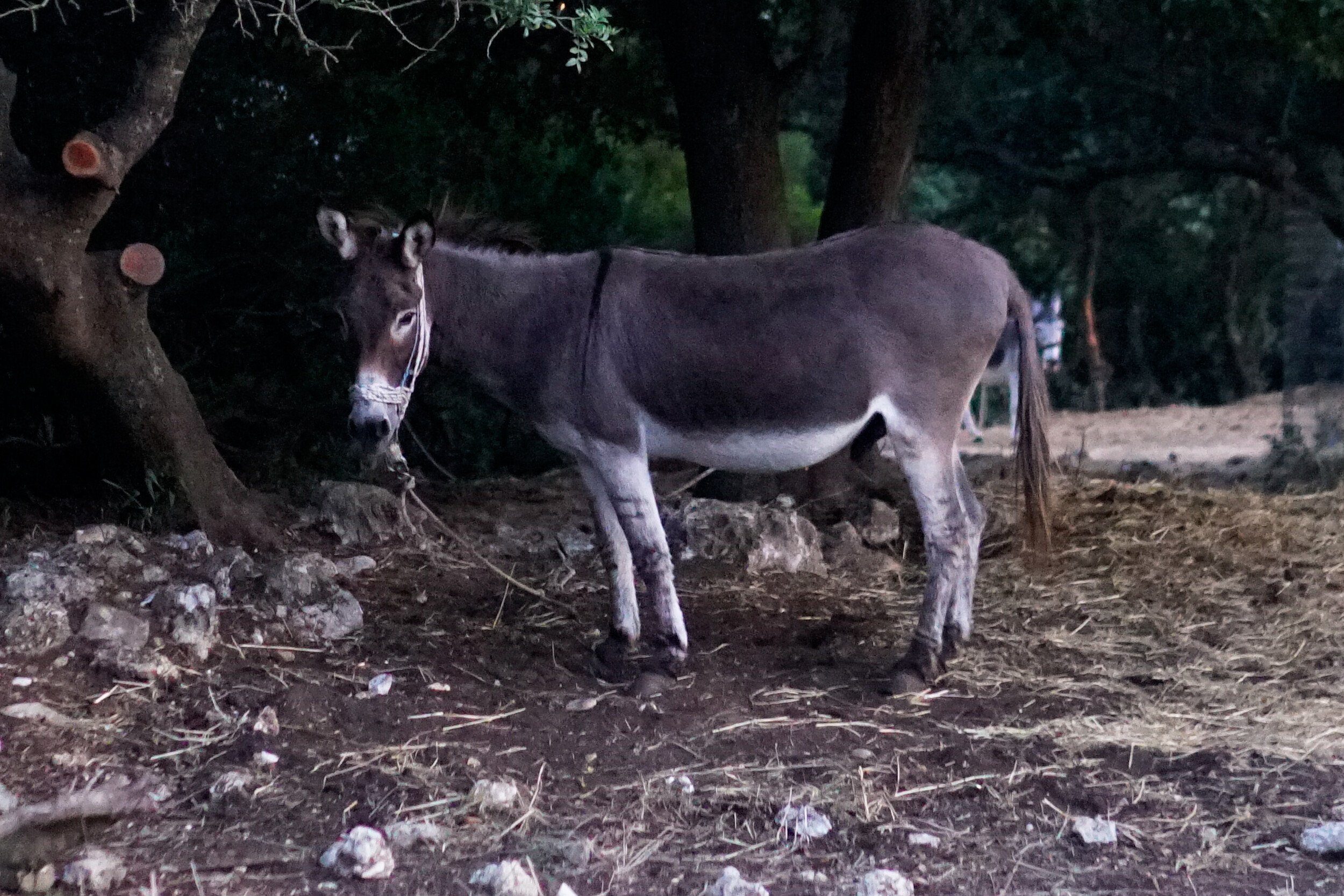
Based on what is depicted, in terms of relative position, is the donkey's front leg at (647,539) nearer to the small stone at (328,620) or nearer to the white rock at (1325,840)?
the small stone at (328,620)

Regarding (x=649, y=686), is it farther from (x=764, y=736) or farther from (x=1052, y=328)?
(x=1052, y=328)

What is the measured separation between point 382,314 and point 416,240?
283 mm

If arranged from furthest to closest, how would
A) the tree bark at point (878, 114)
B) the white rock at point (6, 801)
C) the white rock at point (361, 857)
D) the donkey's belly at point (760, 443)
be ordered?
the tree bark at point (878, 114) < the donkey's belly at point (760, 443) < the white rock at point (6, 801) < the white rock at point (361, 857)

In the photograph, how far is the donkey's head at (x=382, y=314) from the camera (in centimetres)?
426

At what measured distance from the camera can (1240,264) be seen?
54.7ft

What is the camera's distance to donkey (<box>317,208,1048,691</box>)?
448 cm

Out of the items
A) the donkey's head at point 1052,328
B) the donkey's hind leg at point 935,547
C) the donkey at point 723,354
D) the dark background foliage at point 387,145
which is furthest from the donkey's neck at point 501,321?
the donkey's head at point 1052,328

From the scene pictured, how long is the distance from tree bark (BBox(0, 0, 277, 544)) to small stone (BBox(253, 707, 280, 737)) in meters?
2.04

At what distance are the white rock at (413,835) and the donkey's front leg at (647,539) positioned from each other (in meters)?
1.40

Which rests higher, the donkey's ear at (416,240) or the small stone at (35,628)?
the donkey's ear at (416,240)

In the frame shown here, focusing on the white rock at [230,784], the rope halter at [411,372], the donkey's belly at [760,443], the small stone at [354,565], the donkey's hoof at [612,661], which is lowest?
the small stone at [354,565]

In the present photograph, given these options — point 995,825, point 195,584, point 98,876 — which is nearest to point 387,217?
point 195,584

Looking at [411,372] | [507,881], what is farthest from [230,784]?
[411,372]

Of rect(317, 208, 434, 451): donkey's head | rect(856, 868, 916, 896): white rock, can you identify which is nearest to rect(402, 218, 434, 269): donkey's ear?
rect(317, 208, 434, 451): donkey's head
